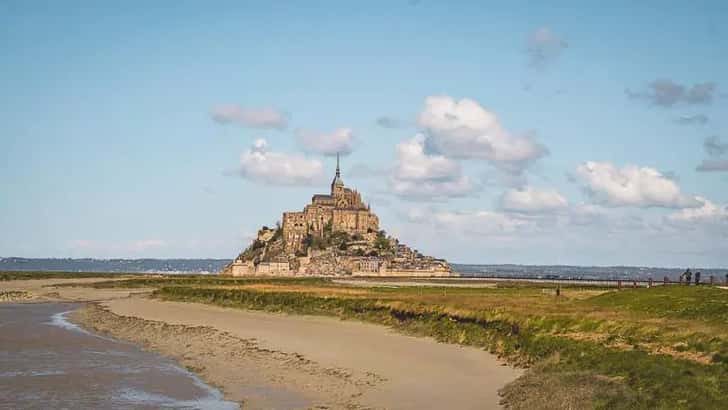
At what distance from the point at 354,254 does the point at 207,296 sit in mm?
110248

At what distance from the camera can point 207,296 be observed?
3041 inches

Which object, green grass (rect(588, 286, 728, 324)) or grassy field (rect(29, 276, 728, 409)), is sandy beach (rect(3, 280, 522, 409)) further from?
green grass (rect(588, 286, 728, 324))

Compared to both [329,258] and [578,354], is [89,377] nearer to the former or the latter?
[578,354]

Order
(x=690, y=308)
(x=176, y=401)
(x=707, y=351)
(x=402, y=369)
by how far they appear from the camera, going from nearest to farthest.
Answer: (x=707, y=351) < (x=176, y=401) < (x=402, y=369) < (x=690, y=308)

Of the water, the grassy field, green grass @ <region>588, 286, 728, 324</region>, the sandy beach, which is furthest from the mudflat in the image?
green grass @ <region>588, 286, 728, 324</region>

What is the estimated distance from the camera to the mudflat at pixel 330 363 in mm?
23344

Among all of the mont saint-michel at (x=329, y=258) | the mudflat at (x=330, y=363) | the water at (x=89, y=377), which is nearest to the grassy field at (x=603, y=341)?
the mudflat at (x=330, y=363)

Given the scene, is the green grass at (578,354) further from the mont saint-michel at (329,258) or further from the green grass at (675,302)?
the mont saint-michel at (329,258)

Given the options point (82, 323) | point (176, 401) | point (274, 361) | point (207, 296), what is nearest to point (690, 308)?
point (274, 361)

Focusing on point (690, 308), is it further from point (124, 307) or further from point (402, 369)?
point (124, 307)

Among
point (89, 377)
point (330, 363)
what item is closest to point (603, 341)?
point (330, 363)

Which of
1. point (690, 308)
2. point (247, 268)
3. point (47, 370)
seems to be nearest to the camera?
point (47, 370)

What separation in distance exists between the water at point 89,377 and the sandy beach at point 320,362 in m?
1.07

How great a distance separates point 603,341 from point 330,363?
965cm
